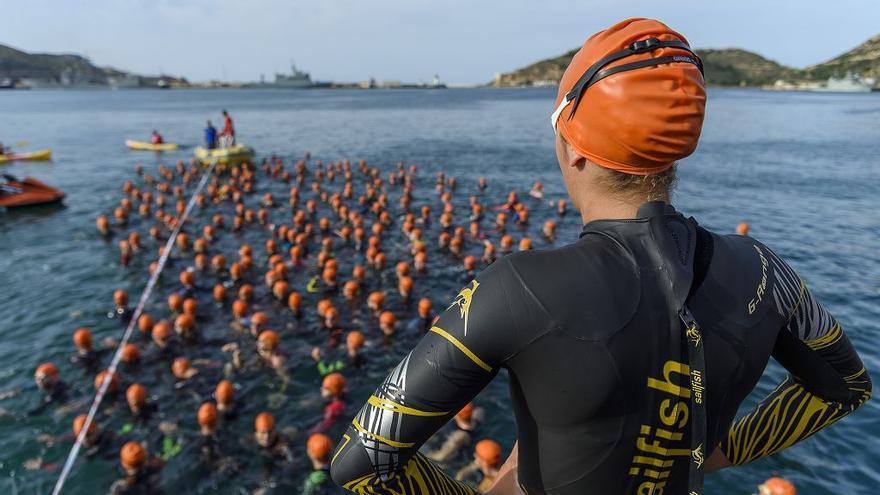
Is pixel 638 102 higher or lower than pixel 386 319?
higher

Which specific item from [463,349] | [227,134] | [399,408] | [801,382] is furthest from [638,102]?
[227,134]

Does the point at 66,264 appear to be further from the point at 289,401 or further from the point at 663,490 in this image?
the point at 663,490

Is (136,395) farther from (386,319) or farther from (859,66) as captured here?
(859,66)

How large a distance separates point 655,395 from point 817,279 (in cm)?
1945

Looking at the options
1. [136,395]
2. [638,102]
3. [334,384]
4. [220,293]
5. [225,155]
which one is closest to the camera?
[638,102]

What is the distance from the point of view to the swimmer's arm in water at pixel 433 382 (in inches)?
60.0

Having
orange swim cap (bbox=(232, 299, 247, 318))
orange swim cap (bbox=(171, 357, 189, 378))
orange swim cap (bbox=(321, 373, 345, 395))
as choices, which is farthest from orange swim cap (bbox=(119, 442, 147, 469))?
orange swim cap (bbox=(232, 299, 247, 318))

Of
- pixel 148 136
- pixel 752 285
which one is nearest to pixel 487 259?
pixel 752 285

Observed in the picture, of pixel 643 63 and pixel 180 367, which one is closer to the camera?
pixel 643 63

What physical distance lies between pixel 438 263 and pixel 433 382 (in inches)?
617

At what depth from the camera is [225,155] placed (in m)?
32.4

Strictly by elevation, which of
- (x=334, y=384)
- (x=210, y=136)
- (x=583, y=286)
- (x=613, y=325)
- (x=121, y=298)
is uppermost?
(x=583, y=286)

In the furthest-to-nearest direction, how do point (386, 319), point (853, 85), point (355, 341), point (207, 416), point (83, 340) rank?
point (853, 85) → point (386, 319) → point (83, 340) → point (355, 341) → point (207, 416)

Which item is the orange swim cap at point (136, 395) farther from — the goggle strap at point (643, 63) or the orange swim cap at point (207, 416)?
the goggle strap at point (643, 63)
